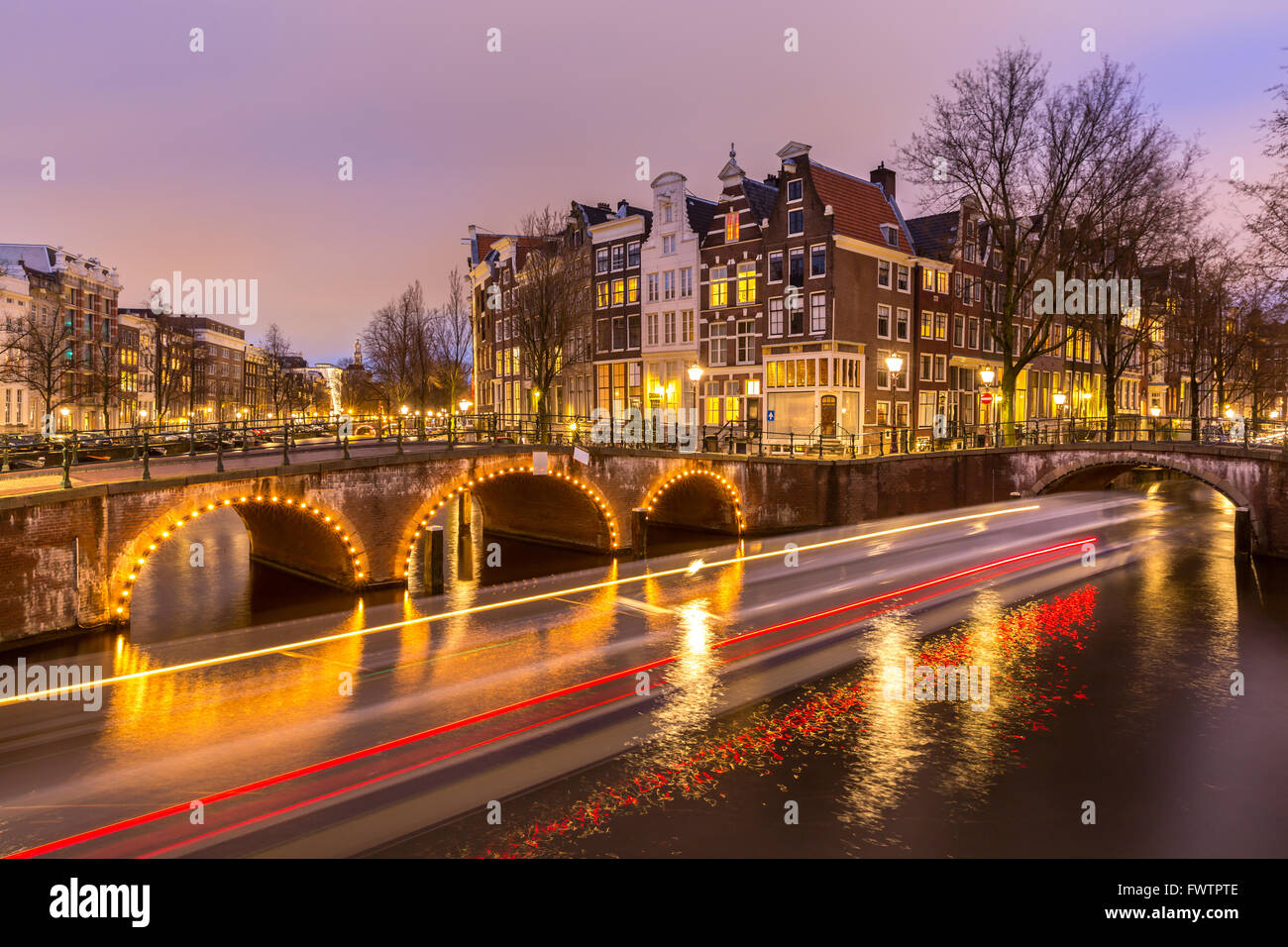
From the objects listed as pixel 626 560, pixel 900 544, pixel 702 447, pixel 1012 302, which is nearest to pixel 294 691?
pixel 626 560

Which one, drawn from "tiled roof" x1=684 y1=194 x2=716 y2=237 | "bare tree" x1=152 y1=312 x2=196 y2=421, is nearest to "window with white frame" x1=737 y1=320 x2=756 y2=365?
"tiled roof" x1=684 y1=194 x2=716 y2=237

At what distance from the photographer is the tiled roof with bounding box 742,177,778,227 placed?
152ft

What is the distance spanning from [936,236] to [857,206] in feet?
20.7

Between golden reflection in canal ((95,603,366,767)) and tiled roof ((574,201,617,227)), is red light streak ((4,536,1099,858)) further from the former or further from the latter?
tiled roof ((574,201,617,227))

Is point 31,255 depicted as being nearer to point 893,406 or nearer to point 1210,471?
point 893,406

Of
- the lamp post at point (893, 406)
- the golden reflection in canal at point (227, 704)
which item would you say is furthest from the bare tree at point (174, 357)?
the golden reflection in canal at point (227, 704)

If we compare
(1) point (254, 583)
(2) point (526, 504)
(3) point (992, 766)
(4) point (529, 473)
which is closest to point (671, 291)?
(2) point (526, 504)

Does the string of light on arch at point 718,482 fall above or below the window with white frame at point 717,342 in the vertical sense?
below

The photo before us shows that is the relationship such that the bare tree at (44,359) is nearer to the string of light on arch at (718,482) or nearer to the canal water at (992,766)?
the string of light on arch at (718,482)

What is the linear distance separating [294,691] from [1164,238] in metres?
41.1

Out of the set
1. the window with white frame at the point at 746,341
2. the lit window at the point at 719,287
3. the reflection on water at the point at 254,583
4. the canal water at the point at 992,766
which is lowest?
the canal water at the point at 992,766

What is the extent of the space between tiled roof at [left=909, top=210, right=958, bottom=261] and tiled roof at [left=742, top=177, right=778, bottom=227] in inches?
348

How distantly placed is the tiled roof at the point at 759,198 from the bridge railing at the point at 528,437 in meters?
11.7

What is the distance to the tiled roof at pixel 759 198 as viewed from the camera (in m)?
46.4
